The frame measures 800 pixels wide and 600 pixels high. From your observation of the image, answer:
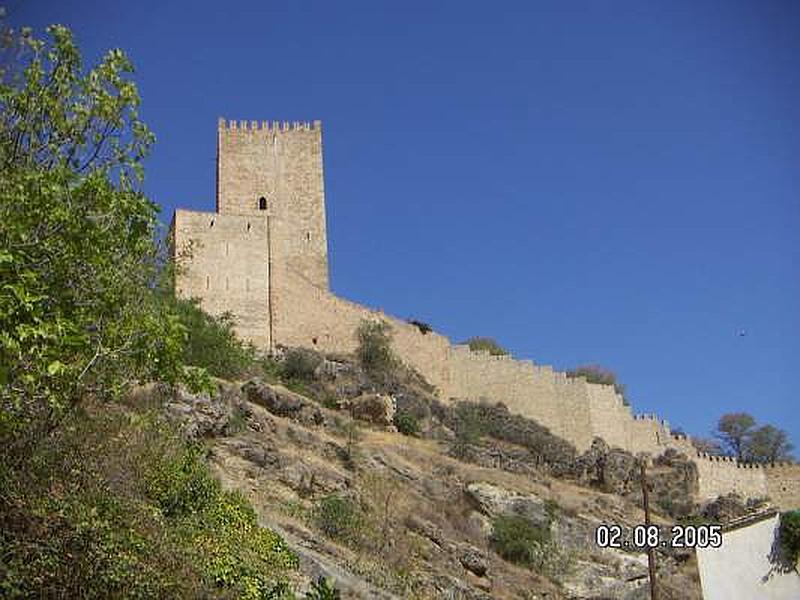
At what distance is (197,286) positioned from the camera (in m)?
36.2

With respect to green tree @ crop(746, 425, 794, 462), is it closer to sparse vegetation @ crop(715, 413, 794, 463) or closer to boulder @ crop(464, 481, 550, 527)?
sparse vegetation @ crop(715, 413, 794, 463)

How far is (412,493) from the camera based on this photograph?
26578mm

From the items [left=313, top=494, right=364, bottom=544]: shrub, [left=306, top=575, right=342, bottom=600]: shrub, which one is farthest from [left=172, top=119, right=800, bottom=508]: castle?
[left=306, top=575, right=342, bottom=600]: shrub

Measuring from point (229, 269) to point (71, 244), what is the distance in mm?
25817

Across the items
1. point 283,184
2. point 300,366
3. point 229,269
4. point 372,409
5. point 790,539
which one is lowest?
point 790,539

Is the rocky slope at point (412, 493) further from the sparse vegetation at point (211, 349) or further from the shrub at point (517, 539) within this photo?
the sparse vegetation at point (211, 349)

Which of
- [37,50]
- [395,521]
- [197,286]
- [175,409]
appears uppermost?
[197,286]

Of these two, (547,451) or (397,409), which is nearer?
(397,409)

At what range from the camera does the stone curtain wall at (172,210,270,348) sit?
36.3 meters

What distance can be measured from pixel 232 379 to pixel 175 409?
7.06m

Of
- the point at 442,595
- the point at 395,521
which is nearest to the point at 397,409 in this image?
the point at 395,521

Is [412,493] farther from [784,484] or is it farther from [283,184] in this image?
[784,484]

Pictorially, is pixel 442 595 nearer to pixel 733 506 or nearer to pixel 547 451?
pixel 547 451

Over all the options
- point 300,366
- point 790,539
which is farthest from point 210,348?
point 790,539
